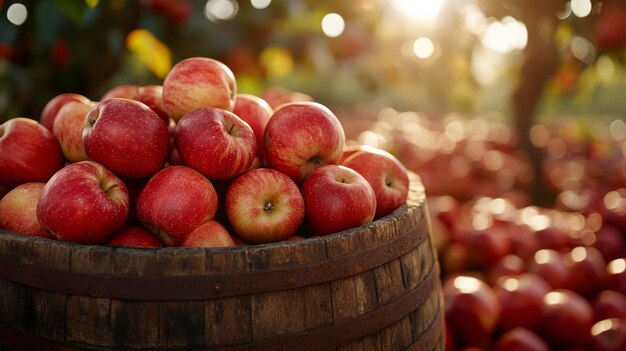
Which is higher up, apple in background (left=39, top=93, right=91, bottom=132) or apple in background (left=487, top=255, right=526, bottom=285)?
apple in background (left=39, top=93, right=91, bottom=132)

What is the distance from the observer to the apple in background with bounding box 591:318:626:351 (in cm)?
218

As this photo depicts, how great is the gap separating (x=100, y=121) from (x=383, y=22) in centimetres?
384

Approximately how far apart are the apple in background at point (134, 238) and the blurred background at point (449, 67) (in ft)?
3.07

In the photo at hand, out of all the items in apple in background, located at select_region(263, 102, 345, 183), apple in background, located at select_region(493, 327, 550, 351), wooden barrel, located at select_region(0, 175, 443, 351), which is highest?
apple in background, located at select_region(263, 102, 345, 183)

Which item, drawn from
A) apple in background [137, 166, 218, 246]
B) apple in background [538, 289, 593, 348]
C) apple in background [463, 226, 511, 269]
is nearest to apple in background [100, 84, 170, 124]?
apple in background [137, 166, 218, 246]

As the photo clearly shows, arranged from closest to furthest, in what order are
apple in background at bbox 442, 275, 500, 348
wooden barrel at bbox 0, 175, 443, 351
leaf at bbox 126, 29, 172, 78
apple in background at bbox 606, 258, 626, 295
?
wooden barrel at bbox 0, 175, 443, 351
apple in background at bbox 442, 275, 500, 348
apple in background at bbox 606, 258, 626, 295
leaf at bbox 126, 29, 172, 78

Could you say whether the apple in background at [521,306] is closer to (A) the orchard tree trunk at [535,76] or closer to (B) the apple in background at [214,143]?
(B) the apple in background at [214,143]

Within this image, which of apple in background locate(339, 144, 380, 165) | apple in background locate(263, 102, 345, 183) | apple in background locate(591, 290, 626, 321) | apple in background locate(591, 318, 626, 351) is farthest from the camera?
apple in background locate(591, 290, 626, 321)

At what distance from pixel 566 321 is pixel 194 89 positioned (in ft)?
5.85

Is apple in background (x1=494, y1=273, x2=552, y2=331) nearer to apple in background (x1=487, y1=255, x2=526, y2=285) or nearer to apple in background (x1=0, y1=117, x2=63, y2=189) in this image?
apple in background (x1=487, y1=255, x2=526, y2=285)

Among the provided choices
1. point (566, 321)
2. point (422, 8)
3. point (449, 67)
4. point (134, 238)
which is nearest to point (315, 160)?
point (134, 238)

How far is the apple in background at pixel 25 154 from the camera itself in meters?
Answer: 1.60

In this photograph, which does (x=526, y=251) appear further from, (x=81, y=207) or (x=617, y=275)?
(x=81, y=207)

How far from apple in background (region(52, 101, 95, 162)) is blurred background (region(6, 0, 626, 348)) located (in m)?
0.42
